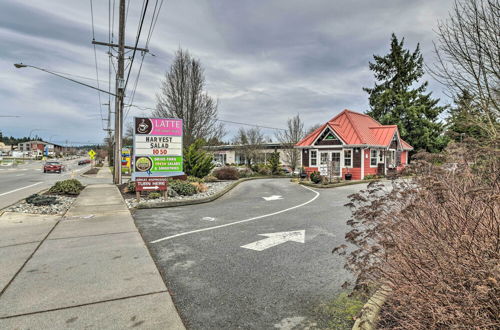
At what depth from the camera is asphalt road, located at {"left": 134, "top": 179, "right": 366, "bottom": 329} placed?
3.35 metres

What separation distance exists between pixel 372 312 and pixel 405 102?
138ft

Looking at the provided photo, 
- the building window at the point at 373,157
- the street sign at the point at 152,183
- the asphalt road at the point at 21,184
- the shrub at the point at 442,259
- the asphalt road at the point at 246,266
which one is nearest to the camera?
the shrub at the point at 442,259

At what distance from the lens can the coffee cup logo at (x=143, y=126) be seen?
12.8 meters

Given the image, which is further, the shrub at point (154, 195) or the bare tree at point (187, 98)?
the bare tree at point (187, 98)

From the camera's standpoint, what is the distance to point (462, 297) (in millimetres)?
2137

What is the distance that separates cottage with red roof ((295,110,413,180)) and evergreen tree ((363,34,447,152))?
1010 centimetres

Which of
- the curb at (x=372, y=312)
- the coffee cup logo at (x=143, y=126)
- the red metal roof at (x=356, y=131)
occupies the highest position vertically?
the red metal roof at (x=356, y=131)

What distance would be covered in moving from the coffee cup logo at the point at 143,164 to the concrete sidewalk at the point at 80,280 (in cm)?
552

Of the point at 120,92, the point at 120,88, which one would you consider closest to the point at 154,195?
the point at 120,92

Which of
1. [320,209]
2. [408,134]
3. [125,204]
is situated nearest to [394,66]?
[408,134]

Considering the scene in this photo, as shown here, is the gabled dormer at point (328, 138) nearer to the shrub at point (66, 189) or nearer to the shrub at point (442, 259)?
the shrub at point (66, 189)

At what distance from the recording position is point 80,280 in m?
4.18

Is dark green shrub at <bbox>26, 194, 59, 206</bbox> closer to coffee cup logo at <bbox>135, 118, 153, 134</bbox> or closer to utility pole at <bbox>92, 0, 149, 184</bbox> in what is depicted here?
coffee cup logo at <bbox>135, 118, 153, 134</bbox>

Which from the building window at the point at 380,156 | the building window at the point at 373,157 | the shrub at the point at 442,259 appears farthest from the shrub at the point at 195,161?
the shrub at the point at 442,259
